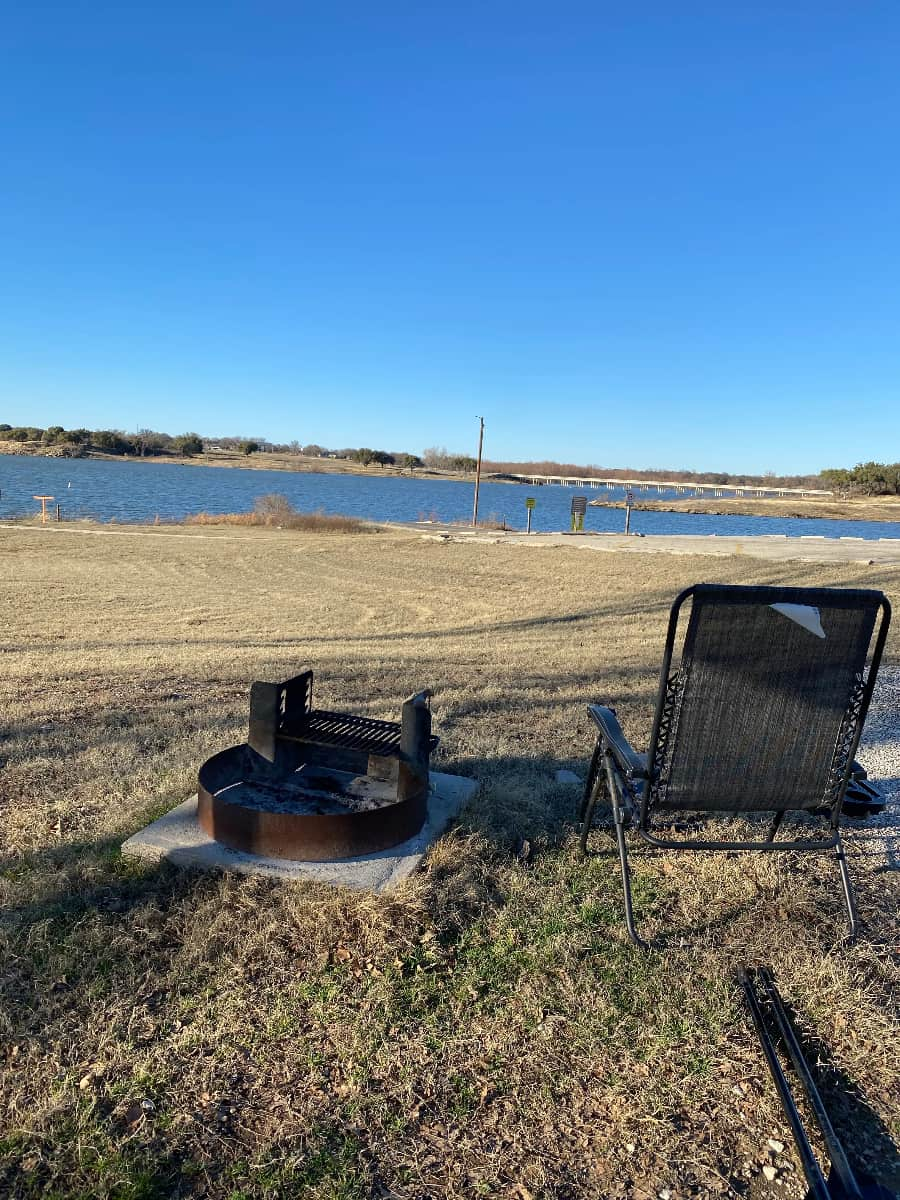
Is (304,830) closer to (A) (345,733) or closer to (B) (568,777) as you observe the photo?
(A) (345,733)

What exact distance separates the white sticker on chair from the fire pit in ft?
4.37

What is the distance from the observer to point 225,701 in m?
4.94

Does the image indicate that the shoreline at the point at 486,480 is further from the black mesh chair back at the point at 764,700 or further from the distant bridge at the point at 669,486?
the black mesh chair back at the point at 764,700

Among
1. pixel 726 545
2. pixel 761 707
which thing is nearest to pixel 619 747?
pixel 761 707

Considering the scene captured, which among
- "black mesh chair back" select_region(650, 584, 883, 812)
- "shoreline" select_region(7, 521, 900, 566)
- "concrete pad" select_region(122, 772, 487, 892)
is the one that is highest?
"black mesh chair back" select_region(650, 584, 883, 812)

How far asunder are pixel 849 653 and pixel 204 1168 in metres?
2.17

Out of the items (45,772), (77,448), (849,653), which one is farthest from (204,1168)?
(77,448)

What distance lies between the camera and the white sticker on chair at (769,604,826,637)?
2273 millimetres

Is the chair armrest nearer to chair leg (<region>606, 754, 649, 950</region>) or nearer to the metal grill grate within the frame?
chair leg (<region>606, 754, 649, 950</region>)

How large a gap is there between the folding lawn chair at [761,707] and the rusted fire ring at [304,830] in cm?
82

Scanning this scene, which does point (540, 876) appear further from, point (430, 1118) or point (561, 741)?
point (561, 741)

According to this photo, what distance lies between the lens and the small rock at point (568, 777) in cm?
371

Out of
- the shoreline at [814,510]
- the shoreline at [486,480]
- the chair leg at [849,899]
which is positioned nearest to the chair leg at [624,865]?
the chair leg at [849,899]

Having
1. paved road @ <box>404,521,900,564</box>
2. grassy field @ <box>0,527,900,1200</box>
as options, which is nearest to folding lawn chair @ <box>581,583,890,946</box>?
grassy field @ <box>0,527,900,1200</box>
